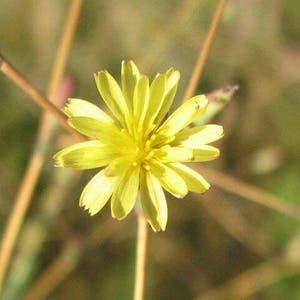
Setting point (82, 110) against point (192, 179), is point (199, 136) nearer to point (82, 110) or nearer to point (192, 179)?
point (192, 179)

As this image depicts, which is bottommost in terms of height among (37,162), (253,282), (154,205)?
(154,205)

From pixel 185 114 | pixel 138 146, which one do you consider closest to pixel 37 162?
pixel 138 146

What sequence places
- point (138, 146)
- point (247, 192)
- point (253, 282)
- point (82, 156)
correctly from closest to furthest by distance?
point (82, 156) → point (138, 146) → point (247, 192) → point (253, 282)

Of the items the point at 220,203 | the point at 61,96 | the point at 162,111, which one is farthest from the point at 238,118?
the point at 162,111

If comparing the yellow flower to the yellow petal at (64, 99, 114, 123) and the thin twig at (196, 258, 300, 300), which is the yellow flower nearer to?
the yellow petal at (64, 99, 114, 123)

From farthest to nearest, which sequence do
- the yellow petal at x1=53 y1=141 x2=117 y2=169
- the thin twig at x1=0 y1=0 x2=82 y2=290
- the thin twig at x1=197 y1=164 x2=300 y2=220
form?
the thin twig at x1=197 y1=164 x2=300 y2=220
the thin twig at x1=0 y1=0 x2=82 y2=290
the yellow petal at x1=53 y1=141 x2=117 y2=169

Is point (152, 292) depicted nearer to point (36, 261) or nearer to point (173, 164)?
point (36, 261)

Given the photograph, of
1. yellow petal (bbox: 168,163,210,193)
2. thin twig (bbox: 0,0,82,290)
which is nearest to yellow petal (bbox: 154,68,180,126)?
yellow petal (bbox: 168,163,210,193)
